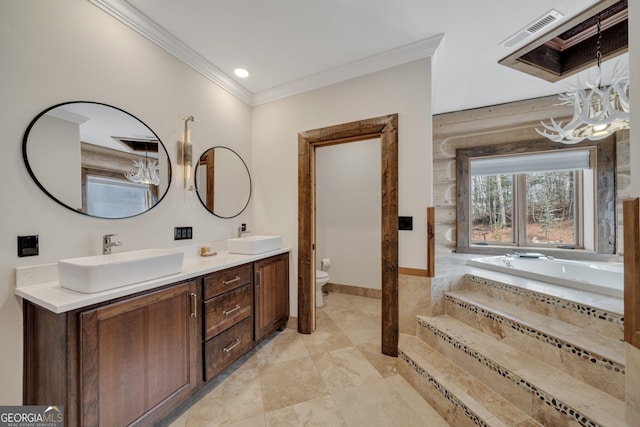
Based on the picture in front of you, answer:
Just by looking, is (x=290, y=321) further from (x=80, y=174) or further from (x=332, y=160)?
(x=332, y=160)

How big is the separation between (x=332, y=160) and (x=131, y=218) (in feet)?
9.13

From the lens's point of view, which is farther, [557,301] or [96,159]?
[557,301]

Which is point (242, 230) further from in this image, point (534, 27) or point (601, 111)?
point (601, 111)

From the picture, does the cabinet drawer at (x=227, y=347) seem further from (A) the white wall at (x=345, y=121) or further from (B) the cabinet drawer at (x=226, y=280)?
(A) the white wall at (x=345, y=121)

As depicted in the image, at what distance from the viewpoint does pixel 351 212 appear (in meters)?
3.72

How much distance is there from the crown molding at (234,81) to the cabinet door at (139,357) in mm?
1881

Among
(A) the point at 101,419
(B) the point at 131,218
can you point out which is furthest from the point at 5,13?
(A) the point at 101,419

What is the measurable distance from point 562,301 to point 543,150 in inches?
93.8

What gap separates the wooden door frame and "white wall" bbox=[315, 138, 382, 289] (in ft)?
3.52

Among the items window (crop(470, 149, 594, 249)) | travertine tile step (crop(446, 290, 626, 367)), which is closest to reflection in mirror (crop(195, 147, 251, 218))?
travertine tile step (crop(446, 290, 626, 367))

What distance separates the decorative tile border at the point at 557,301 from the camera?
147 centimetres

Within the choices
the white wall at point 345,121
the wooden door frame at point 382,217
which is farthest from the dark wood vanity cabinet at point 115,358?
the white wall at point 345,121

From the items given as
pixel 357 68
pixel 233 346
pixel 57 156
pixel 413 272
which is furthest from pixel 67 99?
pixel 413 272

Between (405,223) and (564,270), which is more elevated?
(405,223)
